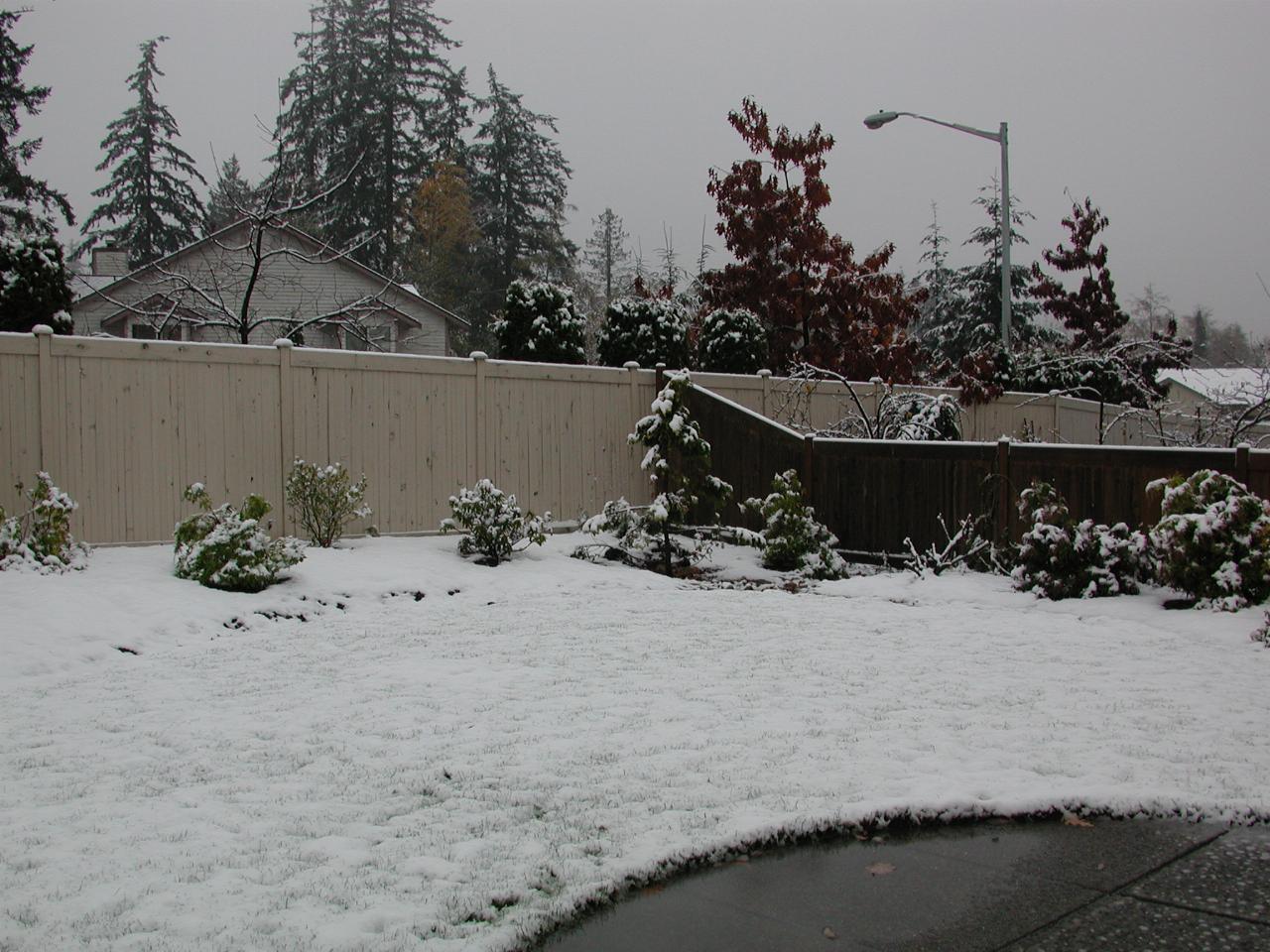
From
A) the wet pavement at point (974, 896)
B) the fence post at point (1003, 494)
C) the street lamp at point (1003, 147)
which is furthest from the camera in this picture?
the street lamp at point (1003, 147)

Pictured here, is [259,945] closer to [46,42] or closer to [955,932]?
[955,932]

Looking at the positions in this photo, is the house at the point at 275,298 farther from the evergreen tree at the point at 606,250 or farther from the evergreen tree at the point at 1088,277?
the evergreen tree at the point at 606,250

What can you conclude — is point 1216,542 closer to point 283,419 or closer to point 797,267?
point 283,419

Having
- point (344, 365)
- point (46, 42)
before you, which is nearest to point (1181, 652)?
point (344, 365)

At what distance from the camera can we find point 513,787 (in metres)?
4.17

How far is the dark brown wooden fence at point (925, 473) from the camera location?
8.77 meters

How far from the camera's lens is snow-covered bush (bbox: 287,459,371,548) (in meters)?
9.24

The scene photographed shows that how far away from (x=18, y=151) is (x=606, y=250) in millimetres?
28065

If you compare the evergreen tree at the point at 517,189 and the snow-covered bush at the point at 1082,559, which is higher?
the evergreen tree at the point at 517,189

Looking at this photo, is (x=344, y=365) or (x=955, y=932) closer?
(x=955, y=932)

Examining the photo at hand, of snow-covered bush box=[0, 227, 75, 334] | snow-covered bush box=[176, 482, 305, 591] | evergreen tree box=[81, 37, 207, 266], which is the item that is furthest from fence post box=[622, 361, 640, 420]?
evergreen tree box=[81, 37, 207, 266]

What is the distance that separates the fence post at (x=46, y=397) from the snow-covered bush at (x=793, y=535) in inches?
241

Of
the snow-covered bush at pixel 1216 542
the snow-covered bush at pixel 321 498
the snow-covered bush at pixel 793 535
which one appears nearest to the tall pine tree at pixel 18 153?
the snow-covered bush at pixel 321 498

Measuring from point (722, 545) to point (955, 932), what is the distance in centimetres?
857
